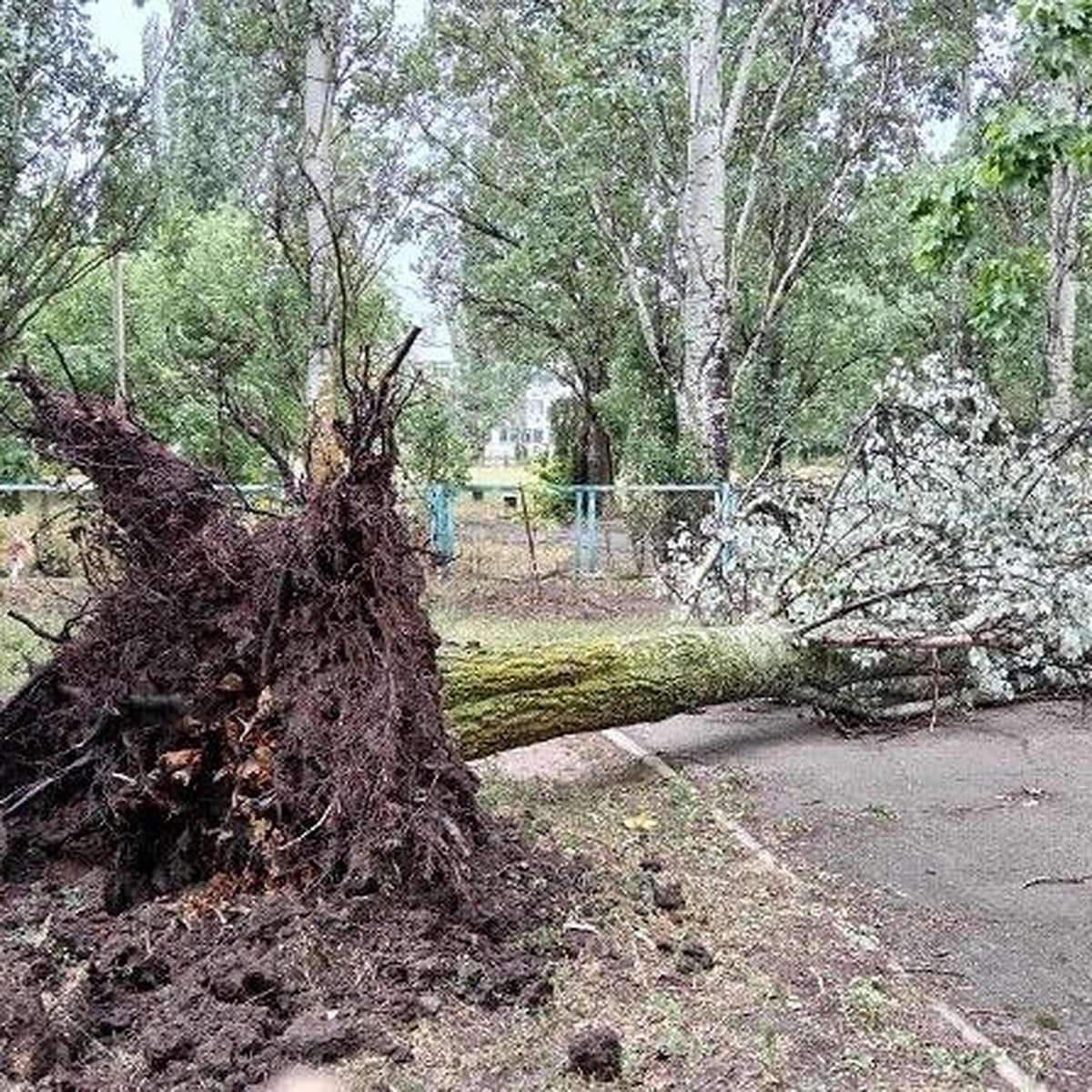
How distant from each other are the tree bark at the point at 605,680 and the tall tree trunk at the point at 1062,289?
12041mm

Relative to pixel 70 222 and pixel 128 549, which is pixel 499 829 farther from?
pixel 70 222

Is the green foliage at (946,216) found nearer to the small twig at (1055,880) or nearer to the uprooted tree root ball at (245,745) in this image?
the small twig at (1055,880)

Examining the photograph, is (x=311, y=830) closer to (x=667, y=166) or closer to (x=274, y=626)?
(x=274, y=626)

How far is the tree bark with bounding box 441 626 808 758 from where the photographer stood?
5180mm

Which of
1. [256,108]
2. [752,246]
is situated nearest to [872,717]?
[752,246]

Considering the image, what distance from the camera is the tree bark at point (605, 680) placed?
518cm

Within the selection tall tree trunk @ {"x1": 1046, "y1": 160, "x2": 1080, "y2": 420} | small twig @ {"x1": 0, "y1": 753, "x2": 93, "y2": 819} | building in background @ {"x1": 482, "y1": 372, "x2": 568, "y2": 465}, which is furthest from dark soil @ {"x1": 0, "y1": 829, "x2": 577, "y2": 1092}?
building in background @ {"x1": 482, "y1": 372, "x2": 568, "y2": 465}

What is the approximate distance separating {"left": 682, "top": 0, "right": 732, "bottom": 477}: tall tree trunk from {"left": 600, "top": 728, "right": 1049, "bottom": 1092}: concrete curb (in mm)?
7315

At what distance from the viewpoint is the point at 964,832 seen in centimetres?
487

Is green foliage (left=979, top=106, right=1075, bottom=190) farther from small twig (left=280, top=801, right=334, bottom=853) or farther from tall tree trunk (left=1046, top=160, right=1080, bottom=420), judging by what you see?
tall tree trunk (left=1046, top=160, right=1080, bottom=420)

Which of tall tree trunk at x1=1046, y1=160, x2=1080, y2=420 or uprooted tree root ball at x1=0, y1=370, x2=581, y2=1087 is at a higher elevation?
tall tree trunk at x1=1046, y1=160, x2=1080, y2=420

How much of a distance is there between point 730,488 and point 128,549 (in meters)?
9.08

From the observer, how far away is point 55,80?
44.3 feet

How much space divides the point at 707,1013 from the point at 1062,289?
16112mm
